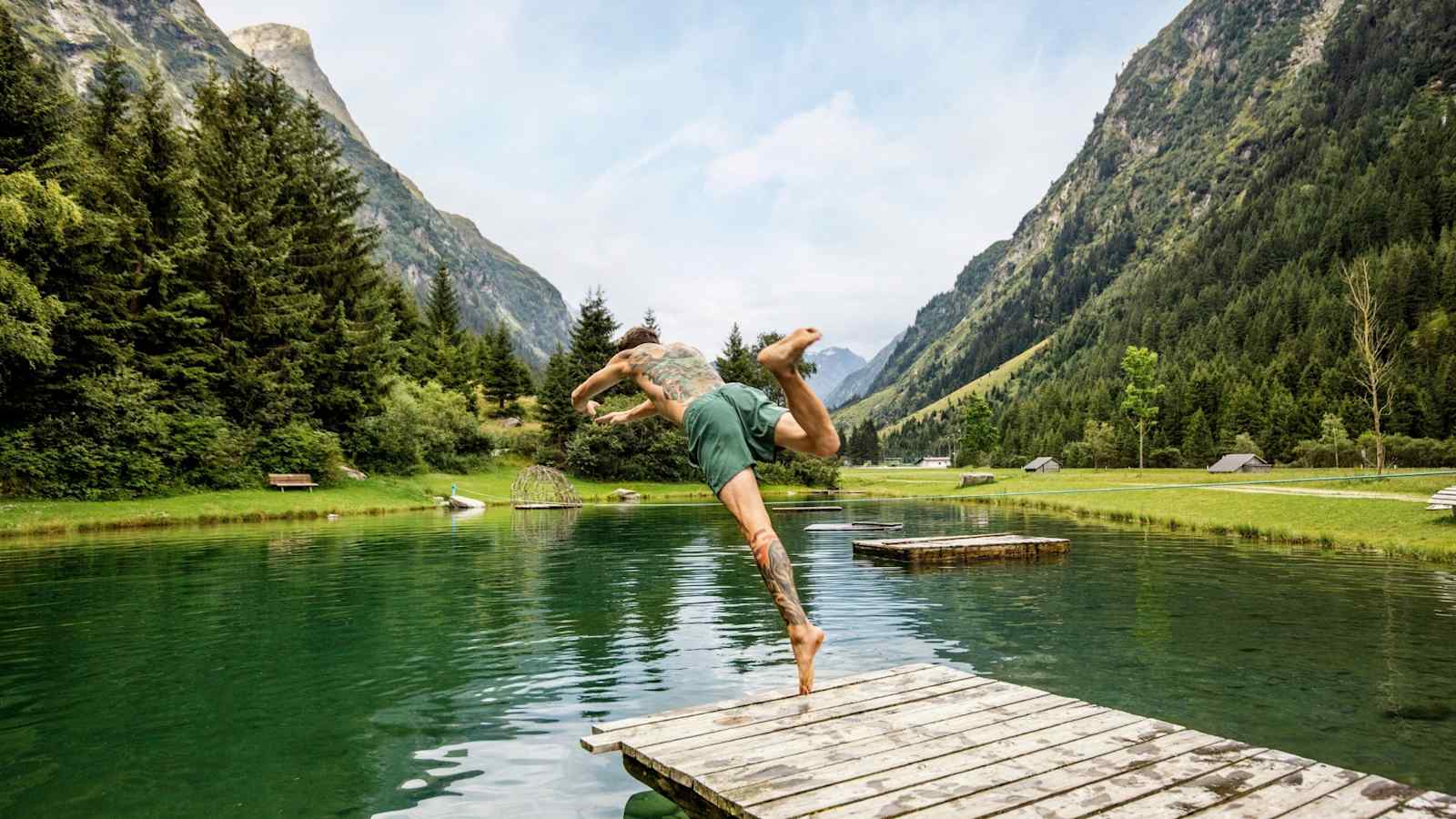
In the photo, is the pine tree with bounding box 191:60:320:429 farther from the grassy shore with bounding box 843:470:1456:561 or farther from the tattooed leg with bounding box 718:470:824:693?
the tattooed leg with bounding box 718:470:824:693

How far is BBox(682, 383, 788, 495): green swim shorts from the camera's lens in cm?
683

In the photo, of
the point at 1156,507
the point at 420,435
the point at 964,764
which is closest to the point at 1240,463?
the point at 1156,507

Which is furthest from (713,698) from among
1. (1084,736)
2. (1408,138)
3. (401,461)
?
(1408,138)

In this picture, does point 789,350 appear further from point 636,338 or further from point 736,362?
point 736,362

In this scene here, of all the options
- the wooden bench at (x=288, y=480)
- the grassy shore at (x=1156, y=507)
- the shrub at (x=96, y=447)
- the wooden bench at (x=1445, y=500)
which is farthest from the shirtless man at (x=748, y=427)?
the wooden bench at (x=288, y=480)

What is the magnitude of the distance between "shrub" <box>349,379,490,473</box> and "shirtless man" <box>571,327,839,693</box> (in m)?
55.5

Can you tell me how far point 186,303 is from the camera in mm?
45844

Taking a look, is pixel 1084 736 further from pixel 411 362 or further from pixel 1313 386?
pixel 1313 386

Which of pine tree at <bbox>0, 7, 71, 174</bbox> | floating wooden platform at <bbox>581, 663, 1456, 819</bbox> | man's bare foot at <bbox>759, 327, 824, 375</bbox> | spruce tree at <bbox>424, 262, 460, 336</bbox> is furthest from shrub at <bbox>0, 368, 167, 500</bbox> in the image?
spruce tree at <bbox>424, 262, 460, 336</bbox>

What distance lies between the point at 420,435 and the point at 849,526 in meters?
39.7

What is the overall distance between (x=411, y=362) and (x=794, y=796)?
8633cm

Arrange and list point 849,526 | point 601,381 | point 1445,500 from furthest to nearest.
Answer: point 849,526 → point 1445,500 → point 601,381

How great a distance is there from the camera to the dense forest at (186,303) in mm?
36500

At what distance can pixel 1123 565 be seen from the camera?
74.4 ft
